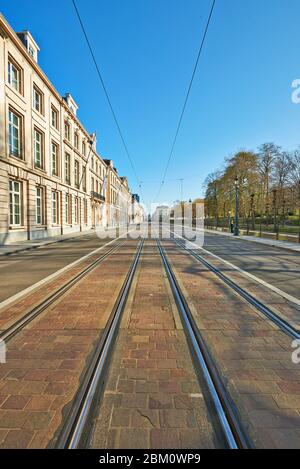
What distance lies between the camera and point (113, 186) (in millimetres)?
68375

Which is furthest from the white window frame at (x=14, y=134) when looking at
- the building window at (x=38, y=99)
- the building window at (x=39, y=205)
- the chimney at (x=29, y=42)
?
the chimney at (x=29, y=42)

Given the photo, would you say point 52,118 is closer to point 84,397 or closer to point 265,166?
point 84,397

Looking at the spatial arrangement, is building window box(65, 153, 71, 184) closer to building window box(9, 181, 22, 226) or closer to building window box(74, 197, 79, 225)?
building window box(74, 197, 79, 225)

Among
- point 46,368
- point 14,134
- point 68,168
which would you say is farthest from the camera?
point 68,168

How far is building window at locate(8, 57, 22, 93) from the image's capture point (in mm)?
18672

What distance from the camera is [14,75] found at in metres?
19.5

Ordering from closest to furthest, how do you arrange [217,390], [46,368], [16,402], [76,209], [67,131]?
1. [16,402]
2. [217,390]
3. [46,368]
4. [67,131]
5. [76,209]

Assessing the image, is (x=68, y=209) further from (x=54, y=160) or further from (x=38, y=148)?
(x=38, y=148)

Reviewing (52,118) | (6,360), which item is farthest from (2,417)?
(52,118)

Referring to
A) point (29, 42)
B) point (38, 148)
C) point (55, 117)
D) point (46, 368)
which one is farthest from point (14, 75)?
point (46, 368)

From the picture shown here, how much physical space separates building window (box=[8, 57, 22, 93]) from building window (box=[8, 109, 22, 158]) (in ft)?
6.51

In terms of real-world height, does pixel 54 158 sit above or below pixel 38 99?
below

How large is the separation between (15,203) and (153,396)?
20.2 meters

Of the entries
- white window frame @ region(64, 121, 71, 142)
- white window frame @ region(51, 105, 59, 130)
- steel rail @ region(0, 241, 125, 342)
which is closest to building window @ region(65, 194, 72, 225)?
white window frame @ region(64, 121, 71, 142)
